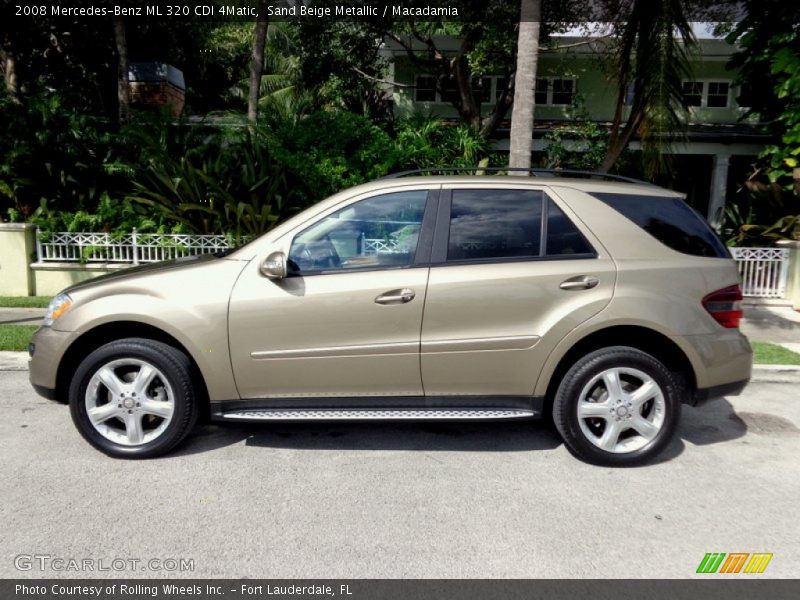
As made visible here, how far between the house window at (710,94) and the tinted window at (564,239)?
692 inches

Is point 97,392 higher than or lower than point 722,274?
lower

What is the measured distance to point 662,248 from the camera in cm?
428

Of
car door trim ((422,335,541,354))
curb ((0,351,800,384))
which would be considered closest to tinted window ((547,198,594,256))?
car door trim ((422,335,541,354))

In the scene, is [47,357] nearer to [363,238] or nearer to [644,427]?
[363,238]

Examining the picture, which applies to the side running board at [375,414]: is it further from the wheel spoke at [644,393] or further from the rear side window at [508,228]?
the rear side window at [508,228]

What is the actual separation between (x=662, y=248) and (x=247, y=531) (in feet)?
9.83

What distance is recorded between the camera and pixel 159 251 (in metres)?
10.5

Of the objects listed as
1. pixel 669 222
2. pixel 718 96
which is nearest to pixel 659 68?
pixel 669 222

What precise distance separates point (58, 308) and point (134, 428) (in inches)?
36.6

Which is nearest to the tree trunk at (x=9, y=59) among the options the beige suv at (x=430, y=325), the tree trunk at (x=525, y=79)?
the tree trunk at (x=525, y=79)

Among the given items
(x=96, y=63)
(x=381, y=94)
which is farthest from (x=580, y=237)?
(x=96, y=63)

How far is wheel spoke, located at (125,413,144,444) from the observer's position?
423 centimetres

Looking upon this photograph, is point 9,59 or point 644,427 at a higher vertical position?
point 9,59
